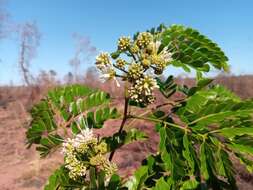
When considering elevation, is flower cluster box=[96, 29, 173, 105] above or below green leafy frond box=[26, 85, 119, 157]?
above

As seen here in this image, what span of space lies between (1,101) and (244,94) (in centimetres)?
1089

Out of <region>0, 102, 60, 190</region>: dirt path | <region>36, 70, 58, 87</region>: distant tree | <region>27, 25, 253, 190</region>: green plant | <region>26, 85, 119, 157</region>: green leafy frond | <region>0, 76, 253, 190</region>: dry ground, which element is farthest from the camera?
<region>36, 70, 58, 87</region>: distant tree

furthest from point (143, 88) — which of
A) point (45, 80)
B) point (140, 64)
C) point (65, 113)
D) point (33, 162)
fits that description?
point (45, 80)

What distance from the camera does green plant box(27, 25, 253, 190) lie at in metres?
1.17

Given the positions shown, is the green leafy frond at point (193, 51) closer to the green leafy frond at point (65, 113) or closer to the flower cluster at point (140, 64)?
the flower cluster at point (140, 64)

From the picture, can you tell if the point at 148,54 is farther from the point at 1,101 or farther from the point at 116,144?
the point at 1,101

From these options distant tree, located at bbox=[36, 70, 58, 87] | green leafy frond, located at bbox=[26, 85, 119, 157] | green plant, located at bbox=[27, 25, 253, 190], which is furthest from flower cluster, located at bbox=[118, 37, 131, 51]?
distant tree, located at bbox=[36, 70, 58, 87]

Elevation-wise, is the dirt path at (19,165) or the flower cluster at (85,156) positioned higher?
the flower cluster at (85,156)

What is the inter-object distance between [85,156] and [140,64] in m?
0.37

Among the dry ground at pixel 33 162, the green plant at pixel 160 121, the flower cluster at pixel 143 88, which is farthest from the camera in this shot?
the dry ground at pixel 33 162

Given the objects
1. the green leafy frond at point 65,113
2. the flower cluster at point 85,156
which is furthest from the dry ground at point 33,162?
the flower cluster at point 85,156

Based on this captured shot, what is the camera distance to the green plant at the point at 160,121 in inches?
46.1

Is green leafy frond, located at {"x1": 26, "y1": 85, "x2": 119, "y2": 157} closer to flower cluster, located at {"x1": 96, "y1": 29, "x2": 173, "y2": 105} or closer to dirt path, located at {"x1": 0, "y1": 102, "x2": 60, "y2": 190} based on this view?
flower cluster, located at {"x1": 96, "y1": 29, "x2": 173, "y2": 105}

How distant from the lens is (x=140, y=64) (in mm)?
1300
